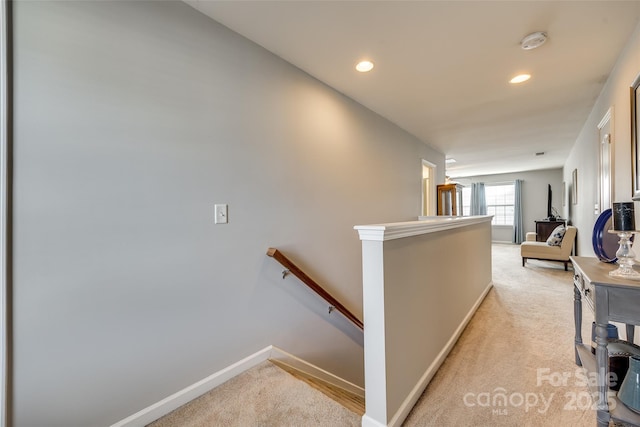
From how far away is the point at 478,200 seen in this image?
966cm

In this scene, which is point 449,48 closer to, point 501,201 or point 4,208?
point 4,208

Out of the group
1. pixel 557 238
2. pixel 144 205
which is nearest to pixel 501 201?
pixel 557 238

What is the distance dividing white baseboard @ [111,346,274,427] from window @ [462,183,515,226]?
9.19 metres

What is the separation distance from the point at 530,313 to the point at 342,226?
2296 mm

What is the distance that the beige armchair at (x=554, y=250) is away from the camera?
16.2 feet

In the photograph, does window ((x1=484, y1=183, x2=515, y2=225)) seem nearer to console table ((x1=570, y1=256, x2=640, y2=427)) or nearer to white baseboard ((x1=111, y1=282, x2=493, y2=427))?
white baseboard ((x1=111, y1=282, x2=493, y2=427))

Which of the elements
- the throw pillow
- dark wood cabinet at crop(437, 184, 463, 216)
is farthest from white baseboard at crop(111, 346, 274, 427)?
the throw pillow

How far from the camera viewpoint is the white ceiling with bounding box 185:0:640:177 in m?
1.73

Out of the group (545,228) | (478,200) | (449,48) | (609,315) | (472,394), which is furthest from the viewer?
(478,200)

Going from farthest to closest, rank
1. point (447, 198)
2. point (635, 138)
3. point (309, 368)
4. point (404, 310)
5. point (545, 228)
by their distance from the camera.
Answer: point (545, 228), point (447, 198), point (309, 368), point (635, 138), point (404, 310)

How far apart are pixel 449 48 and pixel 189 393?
9.81 ft

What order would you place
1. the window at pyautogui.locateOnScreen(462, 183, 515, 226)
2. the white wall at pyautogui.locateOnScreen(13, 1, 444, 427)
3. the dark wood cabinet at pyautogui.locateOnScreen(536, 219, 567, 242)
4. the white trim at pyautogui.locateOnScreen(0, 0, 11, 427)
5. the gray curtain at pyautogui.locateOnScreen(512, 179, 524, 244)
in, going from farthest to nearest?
1. the window at pyautogui.locateOnScreen(462, 183, 515, 226)
2. the gray curtain at pyautogui.locateOnScreen(512, 179, 524, 244)
3. the dark wood cabinet at pyautogui.locateOnScreen(536, 219, 567, 242)
4. the white wall at pyautogui.locateOnScreen(13, 1, 444, 427)
5. the white trim at pyautogui.locateOnScreen(0, 0, 11, 427)

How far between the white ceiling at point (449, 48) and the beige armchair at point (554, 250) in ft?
8.25

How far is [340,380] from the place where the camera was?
256 centimetres
